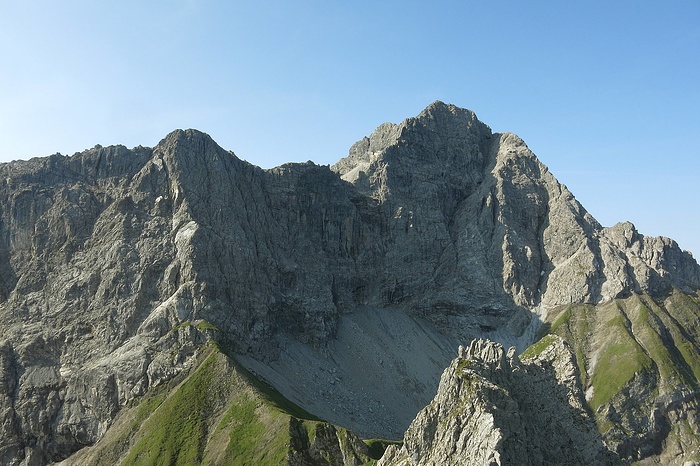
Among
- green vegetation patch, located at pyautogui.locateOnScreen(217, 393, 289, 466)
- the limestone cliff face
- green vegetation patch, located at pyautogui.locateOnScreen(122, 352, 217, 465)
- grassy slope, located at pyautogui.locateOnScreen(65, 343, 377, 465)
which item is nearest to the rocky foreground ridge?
grassy slope, located at pyautogui.locateOnScreen(65, 343, 377, 465)

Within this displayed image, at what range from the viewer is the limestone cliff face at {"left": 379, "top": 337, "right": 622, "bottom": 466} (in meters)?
55.4

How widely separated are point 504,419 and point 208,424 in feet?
311

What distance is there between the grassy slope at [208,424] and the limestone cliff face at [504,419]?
58029mm

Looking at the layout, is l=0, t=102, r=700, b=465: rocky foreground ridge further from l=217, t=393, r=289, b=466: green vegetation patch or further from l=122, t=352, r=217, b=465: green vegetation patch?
l=217, t=393, r=289, b=466: green vegetation patch

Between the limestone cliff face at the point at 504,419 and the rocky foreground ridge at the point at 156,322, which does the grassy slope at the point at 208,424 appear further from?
the limestone cliff face at the point at 504,419

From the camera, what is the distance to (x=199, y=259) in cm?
17238

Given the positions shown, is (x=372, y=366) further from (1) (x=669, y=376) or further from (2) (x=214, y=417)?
(1) (x=669, y=376)

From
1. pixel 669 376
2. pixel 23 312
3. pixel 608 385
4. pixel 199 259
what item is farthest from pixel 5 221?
pixel 669 376

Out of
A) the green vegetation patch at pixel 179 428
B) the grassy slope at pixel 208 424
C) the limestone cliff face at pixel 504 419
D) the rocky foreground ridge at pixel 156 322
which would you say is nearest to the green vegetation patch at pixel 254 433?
the grassy slope at pixel 208 424

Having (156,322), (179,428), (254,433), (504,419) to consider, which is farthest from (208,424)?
(504,419)

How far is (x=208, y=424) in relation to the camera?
135875 millimetres

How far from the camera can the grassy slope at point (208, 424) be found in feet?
406

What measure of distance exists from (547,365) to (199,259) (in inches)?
4832

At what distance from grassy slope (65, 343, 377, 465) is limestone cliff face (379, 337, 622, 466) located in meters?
58.0
